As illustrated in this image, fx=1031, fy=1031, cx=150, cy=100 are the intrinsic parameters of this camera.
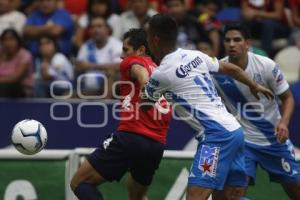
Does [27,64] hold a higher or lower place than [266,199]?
higher

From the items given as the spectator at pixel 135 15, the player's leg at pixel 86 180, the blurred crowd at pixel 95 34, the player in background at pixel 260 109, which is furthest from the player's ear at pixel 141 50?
the spectator at pixel 135 15

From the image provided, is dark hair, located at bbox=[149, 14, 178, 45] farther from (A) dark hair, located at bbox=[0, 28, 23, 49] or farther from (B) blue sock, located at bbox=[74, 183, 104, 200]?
(A) dark hair, located at bbox=[0, 28, 23, 49]

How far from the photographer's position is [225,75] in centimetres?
932

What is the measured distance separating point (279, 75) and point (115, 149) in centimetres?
165

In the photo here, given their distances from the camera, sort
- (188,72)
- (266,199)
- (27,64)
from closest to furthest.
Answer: (188,72)
(266,199)
(27,64)

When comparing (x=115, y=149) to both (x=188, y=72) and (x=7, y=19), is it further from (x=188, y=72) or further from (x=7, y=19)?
(x=7, y=19)

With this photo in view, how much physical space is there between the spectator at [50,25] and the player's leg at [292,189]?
5.85m

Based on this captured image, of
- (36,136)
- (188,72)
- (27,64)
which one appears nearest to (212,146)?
(188,72)

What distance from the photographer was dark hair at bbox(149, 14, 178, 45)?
26.8ft

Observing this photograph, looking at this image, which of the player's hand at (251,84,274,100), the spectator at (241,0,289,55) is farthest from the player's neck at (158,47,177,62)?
the spectator at (241,0,289,55)

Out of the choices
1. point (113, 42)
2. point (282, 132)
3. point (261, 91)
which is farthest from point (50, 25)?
point (261, 91)

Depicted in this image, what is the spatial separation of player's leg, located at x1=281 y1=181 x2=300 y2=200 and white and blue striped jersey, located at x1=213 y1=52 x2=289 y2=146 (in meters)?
0.42

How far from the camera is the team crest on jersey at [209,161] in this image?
8.14 m

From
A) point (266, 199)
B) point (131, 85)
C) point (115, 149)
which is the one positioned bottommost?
point (266, 199)
